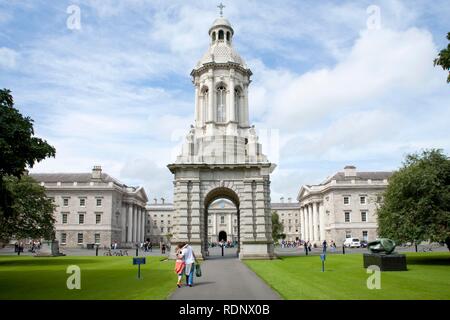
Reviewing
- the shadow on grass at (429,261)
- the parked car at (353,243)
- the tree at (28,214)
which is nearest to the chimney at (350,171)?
the parked car at (353,243)

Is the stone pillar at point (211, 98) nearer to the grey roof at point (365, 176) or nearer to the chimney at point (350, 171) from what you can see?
the grey roof at point (365, 176)

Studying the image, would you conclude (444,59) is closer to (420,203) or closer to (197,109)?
(420,203)

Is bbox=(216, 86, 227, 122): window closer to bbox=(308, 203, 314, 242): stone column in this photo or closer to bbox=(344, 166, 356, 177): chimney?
bbox=(344, 166, 356, 177): chimney

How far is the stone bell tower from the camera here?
121 feet

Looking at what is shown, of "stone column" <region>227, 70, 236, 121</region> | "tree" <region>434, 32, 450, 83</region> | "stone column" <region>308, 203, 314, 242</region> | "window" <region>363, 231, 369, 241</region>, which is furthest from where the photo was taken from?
"stone column" <region>308, 203, 314, 242</region>

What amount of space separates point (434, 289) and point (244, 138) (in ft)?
85.5

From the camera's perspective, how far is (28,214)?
38.2 meters

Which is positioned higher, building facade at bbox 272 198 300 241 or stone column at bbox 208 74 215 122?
stone column at bbox 208 74 215 122

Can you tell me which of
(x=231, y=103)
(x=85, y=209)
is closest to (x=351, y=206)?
(x=231, y=103)

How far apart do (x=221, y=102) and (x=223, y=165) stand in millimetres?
7947

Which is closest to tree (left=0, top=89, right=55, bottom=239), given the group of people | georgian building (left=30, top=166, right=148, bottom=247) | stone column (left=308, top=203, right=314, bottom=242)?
the group of people

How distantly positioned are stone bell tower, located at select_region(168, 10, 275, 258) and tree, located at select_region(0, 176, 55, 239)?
12.5 metres

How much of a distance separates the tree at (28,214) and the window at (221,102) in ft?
60.3

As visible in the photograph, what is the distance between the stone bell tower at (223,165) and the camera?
36991 millimetres
